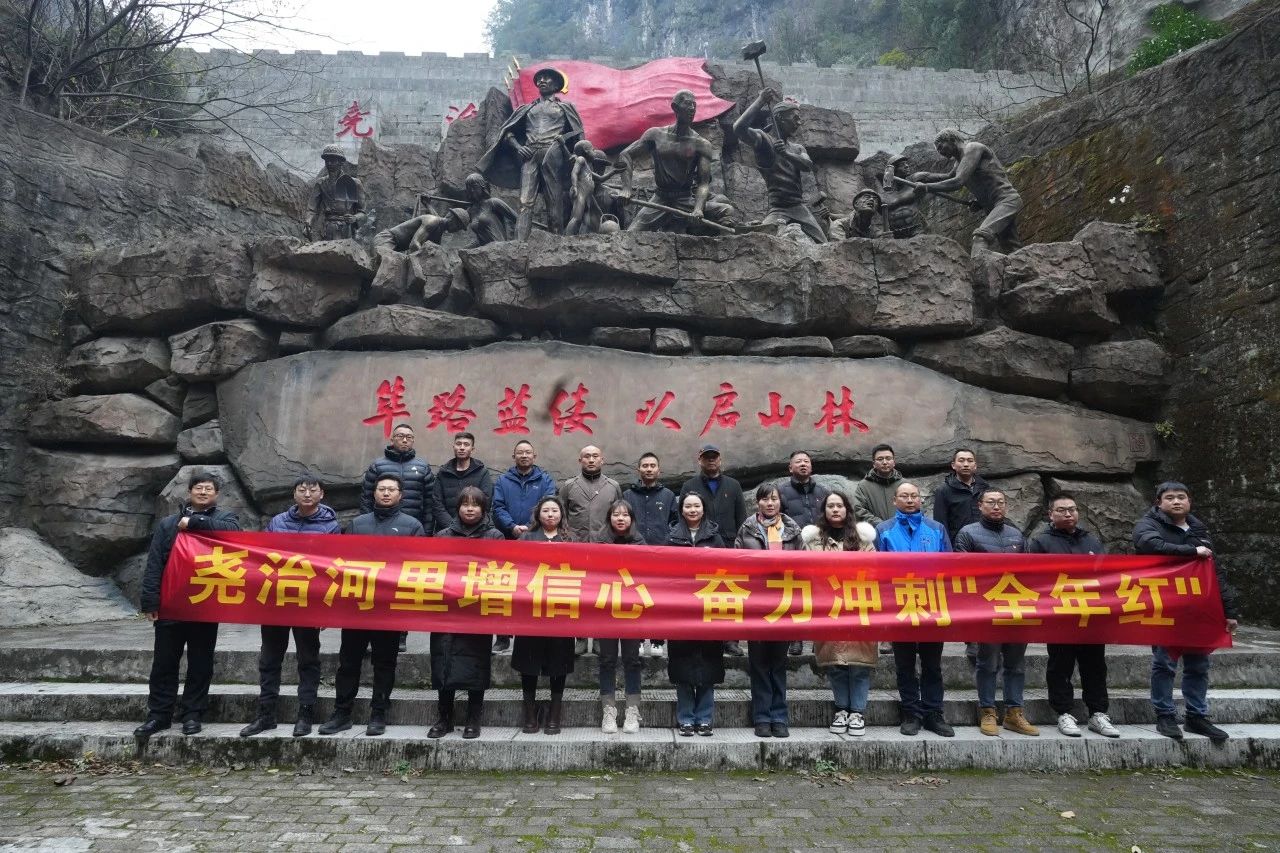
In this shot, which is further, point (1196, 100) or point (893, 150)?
point (893, 150)

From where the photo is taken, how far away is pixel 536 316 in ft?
22.4

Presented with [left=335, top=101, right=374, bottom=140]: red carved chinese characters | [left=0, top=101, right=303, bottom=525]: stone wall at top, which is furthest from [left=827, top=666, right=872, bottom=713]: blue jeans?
[left=335, top=101, right=374, bottom=140]: red carved chinese characters

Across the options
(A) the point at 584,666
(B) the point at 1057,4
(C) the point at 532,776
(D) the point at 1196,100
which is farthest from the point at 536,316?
(B) the point at 1057,4

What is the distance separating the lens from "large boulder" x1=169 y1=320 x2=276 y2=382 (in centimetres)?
664

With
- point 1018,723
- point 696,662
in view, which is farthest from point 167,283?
point 1018,723

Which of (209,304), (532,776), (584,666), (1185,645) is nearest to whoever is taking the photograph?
(532,776)

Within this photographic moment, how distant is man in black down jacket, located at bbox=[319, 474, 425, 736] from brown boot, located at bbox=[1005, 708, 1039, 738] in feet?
10.4

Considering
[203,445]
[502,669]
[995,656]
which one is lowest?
[502,669]

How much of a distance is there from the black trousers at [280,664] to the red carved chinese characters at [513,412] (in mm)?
2771

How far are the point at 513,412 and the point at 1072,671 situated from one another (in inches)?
175

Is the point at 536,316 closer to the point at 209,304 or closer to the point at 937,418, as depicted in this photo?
the point at 209,304

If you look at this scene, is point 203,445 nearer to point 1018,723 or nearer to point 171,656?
point 171,656

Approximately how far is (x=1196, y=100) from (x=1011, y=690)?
5.86m

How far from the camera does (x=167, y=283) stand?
676 cm
